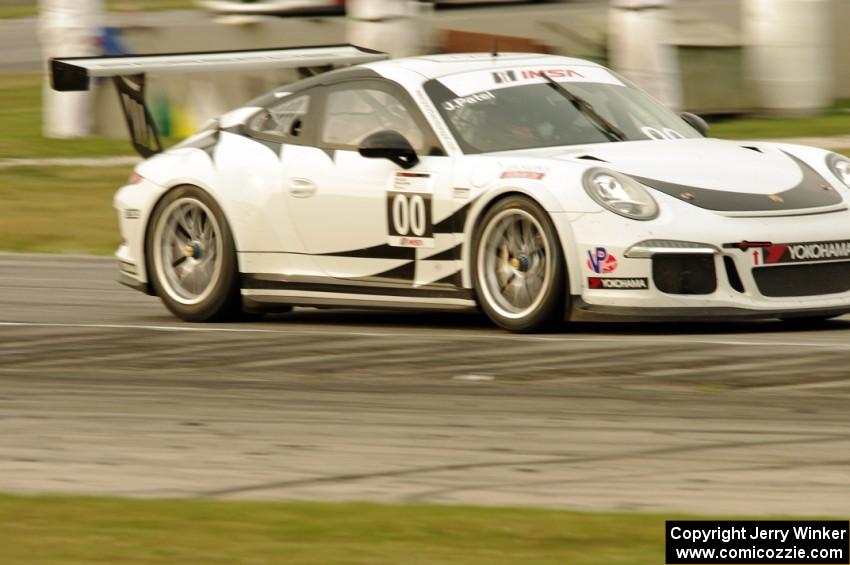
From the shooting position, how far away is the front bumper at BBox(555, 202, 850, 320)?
8.47 metres

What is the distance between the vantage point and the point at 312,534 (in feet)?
16.6

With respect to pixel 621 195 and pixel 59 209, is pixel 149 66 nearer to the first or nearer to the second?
pixel 621 195

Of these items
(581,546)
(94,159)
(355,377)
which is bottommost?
(94,159)

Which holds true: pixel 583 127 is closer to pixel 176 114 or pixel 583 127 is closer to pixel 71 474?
pixel 71 474

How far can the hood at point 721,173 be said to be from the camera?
8633mm

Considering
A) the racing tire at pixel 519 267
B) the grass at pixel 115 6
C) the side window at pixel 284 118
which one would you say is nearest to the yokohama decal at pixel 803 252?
the racing tire at pixel 519 267

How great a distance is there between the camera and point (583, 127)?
9.48 m

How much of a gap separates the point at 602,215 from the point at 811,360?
117cm

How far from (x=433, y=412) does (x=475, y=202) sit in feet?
6.35

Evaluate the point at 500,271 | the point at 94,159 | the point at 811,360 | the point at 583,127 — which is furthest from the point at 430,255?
the point at 94,159

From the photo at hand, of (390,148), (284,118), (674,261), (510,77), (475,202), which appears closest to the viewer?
(674,261)

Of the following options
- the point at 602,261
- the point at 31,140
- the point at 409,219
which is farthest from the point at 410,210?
the point at 31,140

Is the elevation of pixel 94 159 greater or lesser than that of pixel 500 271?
lesser

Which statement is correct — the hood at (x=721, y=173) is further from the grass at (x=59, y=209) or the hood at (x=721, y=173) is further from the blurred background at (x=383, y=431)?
the grass at (x=59, y=209)
